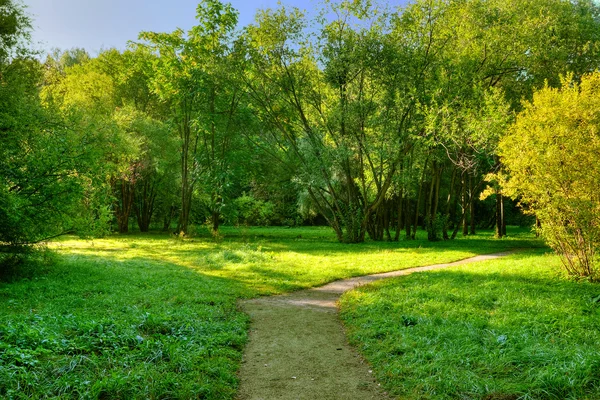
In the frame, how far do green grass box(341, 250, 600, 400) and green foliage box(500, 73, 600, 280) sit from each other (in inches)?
48.4

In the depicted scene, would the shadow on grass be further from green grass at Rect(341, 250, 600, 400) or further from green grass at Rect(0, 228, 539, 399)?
green grass at Rect(341, 250, 600, 400)

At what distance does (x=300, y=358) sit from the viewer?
20.1 feet

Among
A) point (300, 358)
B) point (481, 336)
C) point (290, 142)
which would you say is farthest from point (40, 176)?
point (290, 142)

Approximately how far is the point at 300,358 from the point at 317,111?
2013cm

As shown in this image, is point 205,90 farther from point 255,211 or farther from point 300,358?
point 300,358

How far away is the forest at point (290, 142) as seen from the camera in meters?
10.2

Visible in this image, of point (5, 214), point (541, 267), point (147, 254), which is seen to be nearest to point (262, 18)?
point (147, 254)

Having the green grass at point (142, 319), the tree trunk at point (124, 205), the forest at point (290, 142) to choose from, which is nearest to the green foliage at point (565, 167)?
the forest at point (290, 142)

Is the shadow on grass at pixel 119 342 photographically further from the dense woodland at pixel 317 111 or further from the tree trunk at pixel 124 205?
the tree trunk at pixel 124 205

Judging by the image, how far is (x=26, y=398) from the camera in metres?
3.78

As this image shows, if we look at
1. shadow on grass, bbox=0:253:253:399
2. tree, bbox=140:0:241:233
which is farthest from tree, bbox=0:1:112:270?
tree, bbox=140:0:241:233

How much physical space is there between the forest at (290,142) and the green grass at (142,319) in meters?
0.07

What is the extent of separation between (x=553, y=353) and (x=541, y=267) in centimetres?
880

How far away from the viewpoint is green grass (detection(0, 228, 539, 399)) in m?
4.43
